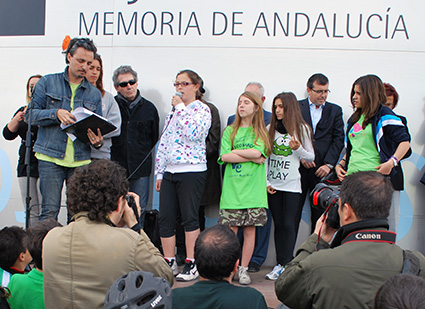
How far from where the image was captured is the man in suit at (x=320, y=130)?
454 centimetres

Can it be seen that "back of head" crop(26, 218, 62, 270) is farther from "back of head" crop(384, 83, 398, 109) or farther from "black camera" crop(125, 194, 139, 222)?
"back of head" crop(384, 83, 398, 109)

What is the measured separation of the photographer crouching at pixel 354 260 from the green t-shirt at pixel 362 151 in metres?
1.89

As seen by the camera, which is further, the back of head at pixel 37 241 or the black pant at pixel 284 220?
the black pant at pixel 284 220

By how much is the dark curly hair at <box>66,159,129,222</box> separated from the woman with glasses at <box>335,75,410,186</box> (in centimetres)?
240

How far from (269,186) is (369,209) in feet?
7.61

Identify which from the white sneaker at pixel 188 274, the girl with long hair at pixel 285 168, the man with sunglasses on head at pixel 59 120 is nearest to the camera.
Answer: the man with sunglasses on head at pixel 59 120

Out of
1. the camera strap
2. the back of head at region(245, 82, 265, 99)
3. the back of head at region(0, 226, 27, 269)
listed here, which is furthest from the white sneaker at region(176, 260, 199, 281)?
the camera strap

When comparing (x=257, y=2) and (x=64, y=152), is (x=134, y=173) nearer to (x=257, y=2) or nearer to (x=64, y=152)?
(x=64, y=152)

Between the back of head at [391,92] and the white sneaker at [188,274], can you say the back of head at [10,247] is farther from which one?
the back of head at [391,92]

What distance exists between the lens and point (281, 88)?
4902mm

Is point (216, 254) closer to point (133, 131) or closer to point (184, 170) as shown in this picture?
point (184, 170)

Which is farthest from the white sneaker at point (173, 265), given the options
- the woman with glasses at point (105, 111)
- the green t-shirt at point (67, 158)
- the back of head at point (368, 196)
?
the back of head at point (368, 196)

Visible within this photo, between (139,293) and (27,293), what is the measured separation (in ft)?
3.43

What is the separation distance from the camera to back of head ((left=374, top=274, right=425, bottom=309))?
1.23 m
